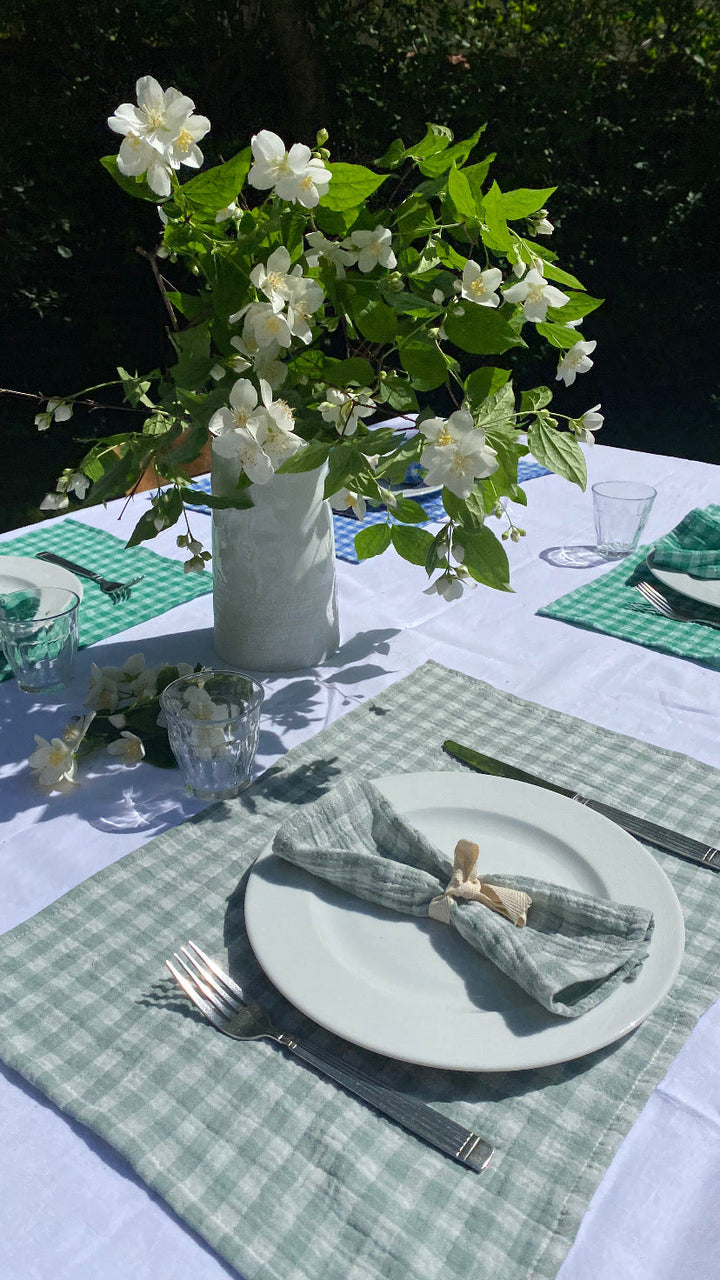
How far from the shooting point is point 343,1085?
616 mm

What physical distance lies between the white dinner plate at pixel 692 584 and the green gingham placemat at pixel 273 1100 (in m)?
0.48

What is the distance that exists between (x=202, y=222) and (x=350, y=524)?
68 centimetres

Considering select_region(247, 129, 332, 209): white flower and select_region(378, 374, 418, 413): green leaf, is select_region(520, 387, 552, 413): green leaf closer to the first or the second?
select_region(378, 374, 418, 413): green leaf

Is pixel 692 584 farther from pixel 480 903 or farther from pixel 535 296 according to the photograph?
pixel 480 903

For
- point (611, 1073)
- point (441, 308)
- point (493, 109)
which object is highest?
point (493, 109)

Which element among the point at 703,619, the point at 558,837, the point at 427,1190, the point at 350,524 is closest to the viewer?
the point at 427,1190

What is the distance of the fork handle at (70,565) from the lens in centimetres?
135

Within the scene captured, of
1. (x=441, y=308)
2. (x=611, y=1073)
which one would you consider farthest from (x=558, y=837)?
(x=441, y=308)

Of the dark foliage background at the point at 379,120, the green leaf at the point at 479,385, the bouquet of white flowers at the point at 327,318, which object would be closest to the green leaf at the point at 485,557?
the bouquet of white flowers at the point at 327,318

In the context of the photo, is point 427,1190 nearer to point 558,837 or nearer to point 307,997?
point 307,997

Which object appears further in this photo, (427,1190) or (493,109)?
(493,109)

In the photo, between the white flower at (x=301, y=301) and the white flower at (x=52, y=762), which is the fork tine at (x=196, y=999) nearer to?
the white flower at (x=52, y=762)

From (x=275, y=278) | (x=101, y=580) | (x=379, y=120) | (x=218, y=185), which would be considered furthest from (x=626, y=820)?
(x=379, y=120)

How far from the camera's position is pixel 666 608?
127cm
